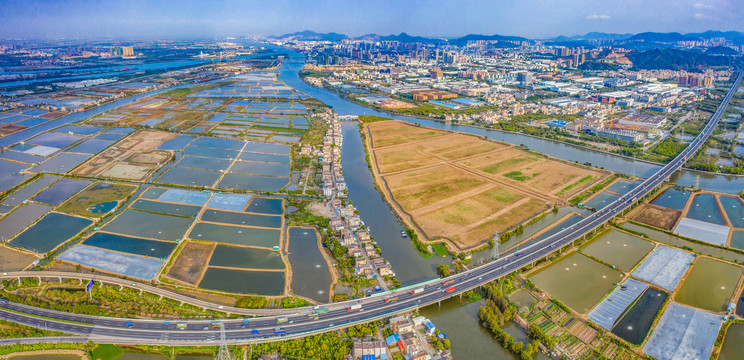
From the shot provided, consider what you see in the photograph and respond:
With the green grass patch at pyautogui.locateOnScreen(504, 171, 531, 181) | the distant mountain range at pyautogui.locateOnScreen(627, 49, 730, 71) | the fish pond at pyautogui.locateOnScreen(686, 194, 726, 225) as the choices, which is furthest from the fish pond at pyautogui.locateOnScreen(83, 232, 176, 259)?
the distant mountain range at pyautogui.locateOnScreen(627, 49, 730, 71)

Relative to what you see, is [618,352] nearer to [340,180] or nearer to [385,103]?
[340,180]

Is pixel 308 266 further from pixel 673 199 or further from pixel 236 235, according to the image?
pixel 673 199

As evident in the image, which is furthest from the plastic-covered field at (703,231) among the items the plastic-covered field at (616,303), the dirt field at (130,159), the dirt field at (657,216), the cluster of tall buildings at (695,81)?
the cluster of tall buildings at (695,81)

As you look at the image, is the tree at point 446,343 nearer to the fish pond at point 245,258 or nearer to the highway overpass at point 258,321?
the highway overpass at point 258,321

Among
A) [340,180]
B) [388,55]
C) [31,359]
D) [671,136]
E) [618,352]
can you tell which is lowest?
[31,359]

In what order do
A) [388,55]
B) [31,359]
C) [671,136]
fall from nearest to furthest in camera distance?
[31,359], [671,136], [388,55]

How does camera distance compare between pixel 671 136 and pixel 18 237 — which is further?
pixel 671 136

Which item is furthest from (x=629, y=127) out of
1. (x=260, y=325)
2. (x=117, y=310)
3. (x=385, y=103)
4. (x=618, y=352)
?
(x=117, y=310)
